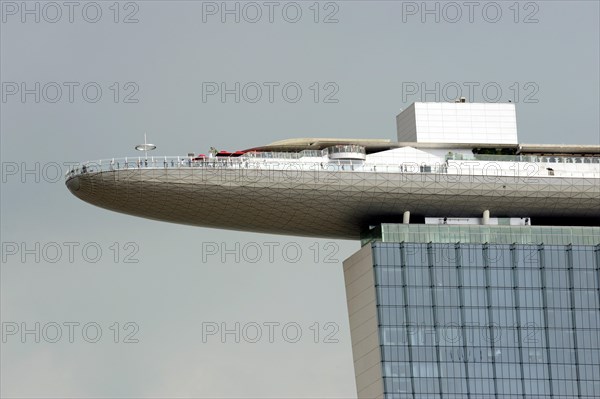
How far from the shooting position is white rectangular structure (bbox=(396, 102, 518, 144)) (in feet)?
573

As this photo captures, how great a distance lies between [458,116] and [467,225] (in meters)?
8.63

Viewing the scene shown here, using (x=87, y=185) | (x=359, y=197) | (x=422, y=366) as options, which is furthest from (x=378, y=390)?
(x=87, y=185)

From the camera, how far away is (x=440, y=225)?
173 m

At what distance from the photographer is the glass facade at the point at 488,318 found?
554 ft

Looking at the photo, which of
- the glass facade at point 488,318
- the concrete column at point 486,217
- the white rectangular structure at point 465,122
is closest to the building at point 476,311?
the glass facade at point 488,318

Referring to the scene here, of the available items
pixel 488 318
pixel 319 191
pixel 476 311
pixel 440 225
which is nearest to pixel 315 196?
pixel 319 191

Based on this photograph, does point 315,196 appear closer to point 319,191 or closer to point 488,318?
point 319,191

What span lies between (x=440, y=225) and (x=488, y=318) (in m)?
7.74

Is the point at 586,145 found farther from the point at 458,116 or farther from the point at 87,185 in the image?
the point at 87,185

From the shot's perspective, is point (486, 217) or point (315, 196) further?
point (486, 217)

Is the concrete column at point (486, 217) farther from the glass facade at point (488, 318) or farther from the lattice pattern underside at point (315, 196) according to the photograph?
the glass facade at point (488, 318)

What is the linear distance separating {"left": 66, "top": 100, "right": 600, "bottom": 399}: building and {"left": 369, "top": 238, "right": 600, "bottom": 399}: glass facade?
0.33 ft

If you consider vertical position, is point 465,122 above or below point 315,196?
above

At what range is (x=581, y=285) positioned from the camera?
173625 mm
